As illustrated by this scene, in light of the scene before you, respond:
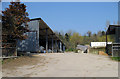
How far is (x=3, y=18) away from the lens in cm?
941

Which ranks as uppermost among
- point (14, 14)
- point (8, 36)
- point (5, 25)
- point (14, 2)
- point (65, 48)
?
point (14, 2)

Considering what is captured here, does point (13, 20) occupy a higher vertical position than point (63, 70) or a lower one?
higher

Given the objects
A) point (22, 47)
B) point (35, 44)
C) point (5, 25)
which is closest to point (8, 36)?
point (5, 25)

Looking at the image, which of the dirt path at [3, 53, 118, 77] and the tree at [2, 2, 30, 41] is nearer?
the dirt path at [3, 53, 118, 77]

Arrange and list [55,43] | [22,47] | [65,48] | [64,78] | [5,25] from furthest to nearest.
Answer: [65,48] → [55,43] → [22,47] → [5,25] → [64,78]

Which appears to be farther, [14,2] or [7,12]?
[14,2]

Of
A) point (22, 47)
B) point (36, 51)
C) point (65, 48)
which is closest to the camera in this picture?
point (36, 51)

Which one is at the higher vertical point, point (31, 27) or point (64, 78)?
point (31, 27)

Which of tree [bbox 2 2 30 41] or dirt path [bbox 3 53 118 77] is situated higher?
tree [bbox 2 2 30 41]

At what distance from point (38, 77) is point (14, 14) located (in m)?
6.27

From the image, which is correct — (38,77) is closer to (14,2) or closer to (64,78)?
(64,78)

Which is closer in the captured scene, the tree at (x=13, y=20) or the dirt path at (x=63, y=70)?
the dirt path at (x=63, y=70)

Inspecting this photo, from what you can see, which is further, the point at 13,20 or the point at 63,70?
the point at 13,20

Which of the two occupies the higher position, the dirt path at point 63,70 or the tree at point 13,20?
the tree at point 13,20
